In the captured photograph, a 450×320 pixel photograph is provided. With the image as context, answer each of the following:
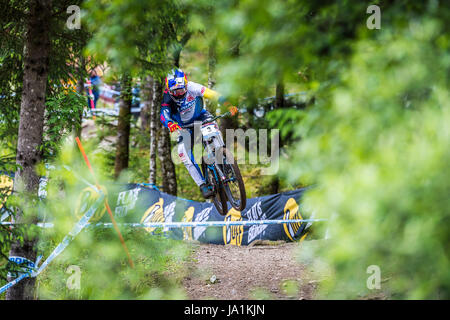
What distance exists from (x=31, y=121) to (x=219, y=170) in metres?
2.68

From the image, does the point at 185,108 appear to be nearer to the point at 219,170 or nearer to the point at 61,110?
the point at 219,170

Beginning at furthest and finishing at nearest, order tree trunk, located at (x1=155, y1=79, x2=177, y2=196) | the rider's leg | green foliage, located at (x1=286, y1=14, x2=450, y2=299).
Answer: tree trunk, located at (x1=155, y1=79, x2=177, y2=196) < the rider's leg < green foliage, located at (x1=286, y1=14, x2=450, y2=299)

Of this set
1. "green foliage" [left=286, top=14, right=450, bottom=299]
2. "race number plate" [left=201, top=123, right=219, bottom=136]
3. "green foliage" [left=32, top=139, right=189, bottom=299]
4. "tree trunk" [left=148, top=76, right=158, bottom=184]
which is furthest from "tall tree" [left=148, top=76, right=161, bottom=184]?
"green foliage" [left=286, top=14, right=450, bottom=299]

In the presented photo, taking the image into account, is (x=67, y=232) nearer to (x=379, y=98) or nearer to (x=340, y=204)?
(x=340, y=204)

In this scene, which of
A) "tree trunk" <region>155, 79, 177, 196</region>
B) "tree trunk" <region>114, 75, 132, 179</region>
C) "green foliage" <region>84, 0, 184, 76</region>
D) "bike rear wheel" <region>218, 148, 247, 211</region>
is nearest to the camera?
"green foliage" <region>84, 0, 184, 76</region>

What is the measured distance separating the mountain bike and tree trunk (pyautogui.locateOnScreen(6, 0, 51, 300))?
7.13ft

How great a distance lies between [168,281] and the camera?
5.26 meters

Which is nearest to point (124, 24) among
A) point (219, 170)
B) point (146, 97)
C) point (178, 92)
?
point (178, 92)

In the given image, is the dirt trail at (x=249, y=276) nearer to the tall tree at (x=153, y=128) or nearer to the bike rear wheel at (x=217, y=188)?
the bike rear wheel at (x=217, y=188)

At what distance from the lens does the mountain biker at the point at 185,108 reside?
6.06m

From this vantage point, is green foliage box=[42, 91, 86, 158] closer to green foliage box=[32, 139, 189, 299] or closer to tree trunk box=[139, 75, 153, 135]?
green foliage box=[32, 139, 189, 299]

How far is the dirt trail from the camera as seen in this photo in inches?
179

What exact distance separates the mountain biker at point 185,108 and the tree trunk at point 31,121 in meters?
1.71

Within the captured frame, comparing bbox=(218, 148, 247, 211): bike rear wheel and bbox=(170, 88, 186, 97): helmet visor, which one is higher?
bbox=(170, 88, 186, 97): helmet visor
